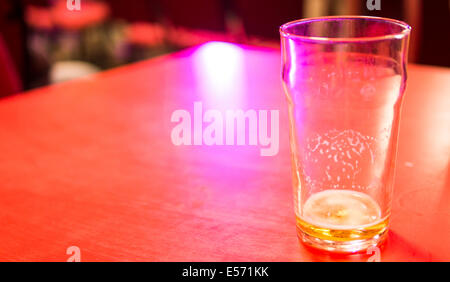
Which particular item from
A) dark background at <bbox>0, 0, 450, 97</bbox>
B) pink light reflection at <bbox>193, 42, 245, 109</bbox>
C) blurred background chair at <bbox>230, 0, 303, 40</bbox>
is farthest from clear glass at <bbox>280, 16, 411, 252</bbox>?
blurred background chair at <bbox>230, 0, 303, 40</bbox>

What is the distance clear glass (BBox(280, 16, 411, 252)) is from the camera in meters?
0.41

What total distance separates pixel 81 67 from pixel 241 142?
2158mm

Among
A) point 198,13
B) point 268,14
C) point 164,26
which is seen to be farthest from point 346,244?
point 164,26

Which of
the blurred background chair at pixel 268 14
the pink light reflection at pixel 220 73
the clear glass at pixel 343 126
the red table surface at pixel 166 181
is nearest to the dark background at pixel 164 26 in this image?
the blurred background chair at pixel 268 14

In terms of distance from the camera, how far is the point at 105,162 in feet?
2.10

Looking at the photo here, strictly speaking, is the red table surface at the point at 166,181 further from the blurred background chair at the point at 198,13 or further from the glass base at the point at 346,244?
the blurred background chair at the point at 198,13

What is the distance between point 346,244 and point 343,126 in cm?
9

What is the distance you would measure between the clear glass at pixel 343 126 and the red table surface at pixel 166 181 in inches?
1.1

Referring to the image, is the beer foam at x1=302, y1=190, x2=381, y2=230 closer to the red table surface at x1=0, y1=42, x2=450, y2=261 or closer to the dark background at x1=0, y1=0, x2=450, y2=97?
the red table surface at x1=0, y1=42, x2=450, y2=261

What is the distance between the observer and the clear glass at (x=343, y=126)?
412 mm

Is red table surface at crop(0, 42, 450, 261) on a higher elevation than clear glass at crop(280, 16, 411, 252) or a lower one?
lower

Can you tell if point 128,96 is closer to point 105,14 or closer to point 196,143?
point 196,143

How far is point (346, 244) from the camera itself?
417 millimetres
